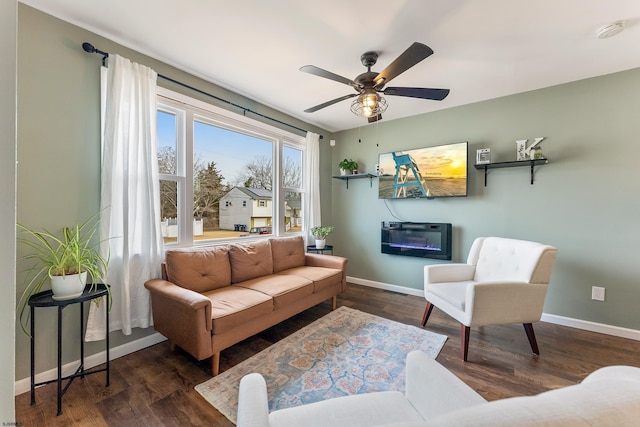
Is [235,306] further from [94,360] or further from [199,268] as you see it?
Answer: [94,360]

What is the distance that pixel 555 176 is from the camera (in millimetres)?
2762

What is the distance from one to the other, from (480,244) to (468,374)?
146 centimetres

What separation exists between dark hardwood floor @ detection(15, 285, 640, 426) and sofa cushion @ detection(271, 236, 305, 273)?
67cm

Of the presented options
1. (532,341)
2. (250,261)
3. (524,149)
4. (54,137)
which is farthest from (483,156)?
(54,137)

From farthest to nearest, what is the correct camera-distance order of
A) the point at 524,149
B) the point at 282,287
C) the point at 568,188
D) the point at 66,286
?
1. the point at 524,149
2. the point at 568,188
3. the point at 282,287
4. the point at 66,286

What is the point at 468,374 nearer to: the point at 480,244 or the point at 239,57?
the point at 480,244

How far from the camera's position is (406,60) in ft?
5.66

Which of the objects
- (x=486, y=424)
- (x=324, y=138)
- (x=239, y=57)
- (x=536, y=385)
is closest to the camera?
(x=486, y=424)

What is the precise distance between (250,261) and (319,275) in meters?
0.78

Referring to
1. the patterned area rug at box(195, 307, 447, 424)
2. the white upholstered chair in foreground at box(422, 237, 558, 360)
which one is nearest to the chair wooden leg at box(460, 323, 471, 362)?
the white upholstered chair in foreground at box(422, 237, 558, 360)

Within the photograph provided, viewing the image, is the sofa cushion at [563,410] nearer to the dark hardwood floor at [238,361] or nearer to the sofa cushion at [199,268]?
the dark hardwood floor at [238,361]

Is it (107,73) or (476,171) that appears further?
(476,171)

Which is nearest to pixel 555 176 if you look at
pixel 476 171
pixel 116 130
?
pixel 476 171

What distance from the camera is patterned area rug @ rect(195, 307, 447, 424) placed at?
65.4 inches
